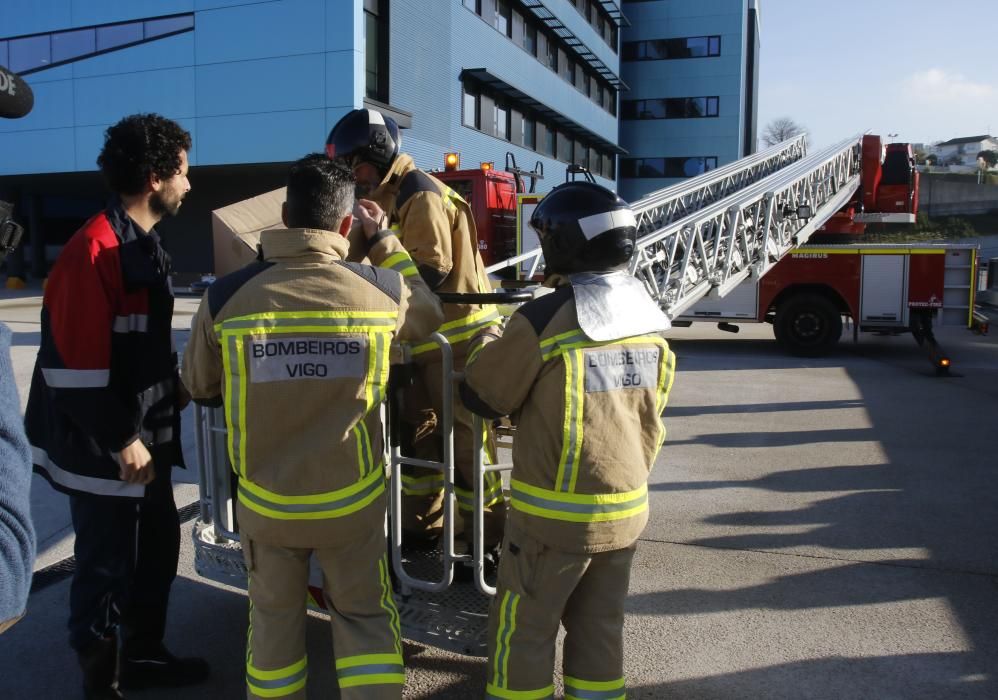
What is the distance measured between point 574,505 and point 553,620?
35cm

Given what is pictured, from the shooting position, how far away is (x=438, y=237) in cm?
298

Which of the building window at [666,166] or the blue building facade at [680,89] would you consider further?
the building window at [666,166]

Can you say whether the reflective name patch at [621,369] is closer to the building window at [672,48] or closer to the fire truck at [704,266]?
the fire truck at [704,266]

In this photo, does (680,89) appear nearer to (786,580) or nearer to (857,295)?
(857,295)

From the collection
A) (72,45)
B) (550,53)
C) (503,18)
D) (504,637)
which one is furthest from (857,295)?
(550,53)

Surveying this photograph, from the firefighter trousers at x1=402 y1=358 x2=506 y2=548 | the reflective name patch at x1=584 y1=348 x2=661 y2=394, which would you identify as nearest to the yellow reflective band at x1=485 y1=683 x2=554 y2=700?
the firefighter trousers at x1=402 y1=358 x2=506 y2=548

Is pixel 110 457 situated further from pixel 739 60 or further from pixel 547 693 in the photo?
A: pixel 739 60

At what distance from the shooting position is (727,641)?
133 inches

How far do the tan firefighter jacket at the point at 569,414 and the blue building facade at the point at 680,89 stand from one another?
132ft

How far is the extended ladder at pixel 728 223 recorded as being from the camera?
748 centimetres

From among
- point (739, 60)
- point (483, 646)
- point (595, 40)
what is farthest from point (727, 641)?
point (739, 60)

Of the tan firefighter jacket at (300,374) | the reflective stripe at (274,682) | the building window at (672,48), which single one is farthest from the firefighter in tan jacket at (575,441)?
the building window at (672,48)

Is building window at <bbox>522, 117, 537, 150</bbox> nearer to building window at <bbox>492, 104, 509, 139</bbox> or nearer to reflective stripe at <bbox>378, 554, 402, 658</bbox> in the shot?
building window at <bbox>492, 104, 509, 139</bbox>

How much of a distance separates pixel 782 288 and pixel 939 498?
708cm
